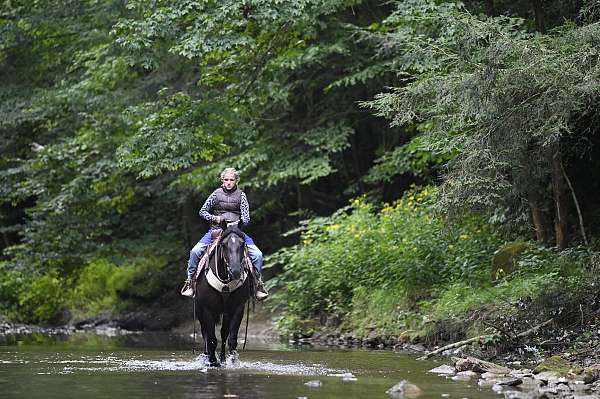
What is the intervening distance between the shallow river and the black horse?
419 millimetres

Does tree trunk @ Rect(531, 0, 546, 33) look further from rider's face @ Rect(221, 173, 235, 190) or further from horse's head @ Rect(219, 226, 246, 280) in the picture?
horse's head @ Rect(219, 226, 246, 280)

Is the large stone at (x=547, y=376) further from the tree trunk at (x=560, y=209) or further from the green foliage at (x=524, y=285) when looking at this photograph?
the tree trunk at (x=560, y=209)

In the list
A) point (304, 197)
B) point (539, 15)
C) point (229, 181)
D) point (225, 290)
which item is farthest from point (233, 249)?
point (304, 197)

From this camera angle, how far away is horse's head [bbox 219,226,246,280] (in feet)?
46.4

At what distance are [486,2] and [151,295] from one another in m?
15.0

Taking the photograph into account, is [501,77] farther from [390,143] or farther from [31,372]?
[390,143]

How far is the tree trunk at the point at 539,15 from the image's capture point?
722 inches

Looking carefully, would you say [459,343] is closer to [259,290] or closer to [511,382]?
[259,290]

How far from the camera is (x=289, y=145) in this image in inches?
1027

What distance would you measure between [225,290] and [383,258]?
23.2 ft

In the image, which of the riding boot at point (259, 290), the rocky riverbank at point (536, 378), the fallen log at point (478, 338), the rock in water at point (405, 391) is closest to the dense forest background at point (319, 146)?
the fallen log at point (478, 338)

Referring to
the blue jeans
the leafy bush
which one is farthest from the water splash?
the leafy bush

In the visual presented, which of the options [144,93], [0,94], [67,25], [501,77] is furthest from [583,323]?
[0,94]

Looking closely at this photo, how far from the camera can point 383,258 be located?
2128 centimetres
